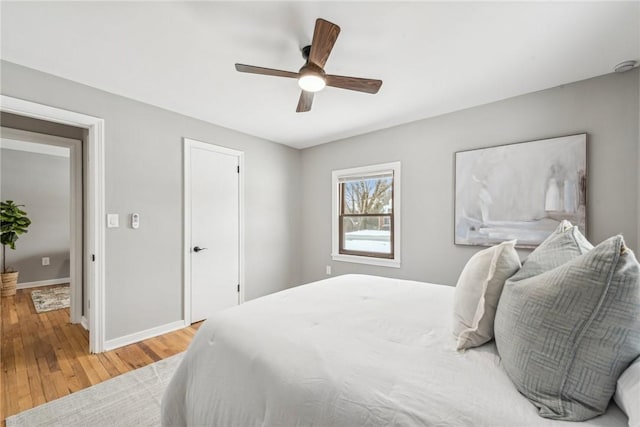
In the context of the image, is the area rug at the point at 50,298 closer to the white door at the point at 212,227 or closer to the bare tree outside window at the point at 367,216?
the white door at the point at 212,227

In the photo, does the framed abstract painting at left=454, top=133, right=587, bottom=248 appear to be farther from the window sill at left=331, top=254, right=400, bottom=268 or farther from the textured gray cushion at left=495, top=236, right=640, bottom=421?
the textured gray cushion at left=495, top=236, right=640, bottom=421

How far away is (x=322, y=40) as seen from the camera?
5.18 ft

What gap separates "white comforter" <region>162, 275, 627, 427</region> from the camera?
2.51 feet

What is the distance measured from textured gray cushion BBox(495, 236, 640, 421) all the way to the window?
262 centimetres

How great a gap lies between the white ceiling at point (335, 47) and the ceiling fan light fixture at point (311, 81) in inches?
9.9

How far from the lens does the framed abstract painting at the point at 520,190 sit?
2297 millimetres

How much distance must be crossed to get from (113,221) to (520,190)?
3.84m

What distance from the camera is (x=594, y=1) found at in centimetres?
149

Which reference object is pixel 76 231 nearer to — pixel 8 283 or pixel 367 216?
pixel 8 283

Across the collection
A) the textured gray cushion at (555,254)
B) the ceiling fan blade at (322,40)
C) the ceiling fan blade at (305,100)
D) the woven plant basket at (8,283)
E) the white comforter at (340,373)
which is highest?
the ceiling fan blade at (322,40)

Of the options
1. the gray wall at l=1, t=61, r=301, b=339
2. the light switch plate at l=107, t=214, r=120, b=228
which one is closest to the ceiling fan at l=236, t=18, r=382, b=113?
the gray wall at l=1, t=61, r=301, b=339

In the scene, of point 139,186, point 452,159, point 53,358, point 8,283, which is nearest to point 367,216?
point 452,159

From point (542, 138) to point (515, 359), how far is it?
8.04ft

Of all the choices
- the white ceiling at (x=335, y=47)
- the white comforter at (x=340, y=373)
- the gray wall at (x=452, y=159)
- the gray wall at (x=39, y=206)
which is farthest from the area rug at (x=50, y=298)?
the white comforter at (x=340, y=373)
